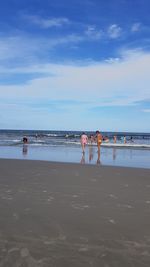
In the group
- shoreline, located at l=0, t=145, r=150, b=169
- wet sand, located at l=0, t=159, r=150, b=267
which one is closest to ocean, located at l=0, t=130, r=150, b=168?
shoreline, located at l=0, t=145, r=150, b=169

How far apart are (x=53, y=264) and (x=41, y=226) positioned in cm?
168

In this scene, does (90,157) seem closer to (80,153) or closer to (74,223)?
(80,153)

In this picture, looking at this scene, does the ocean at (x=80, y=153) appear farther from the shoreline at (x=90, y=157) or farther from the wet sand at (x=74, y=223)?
the wet sand at (x=74, y=223)

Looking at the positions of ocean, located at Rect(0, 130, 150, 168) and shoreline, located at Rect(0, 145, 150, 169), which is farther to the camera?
ocean, located at Rect(0, 130, 150, 168)

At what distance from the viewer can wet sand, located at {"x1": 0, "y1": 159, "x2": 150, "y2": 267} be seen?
4867 millimetres

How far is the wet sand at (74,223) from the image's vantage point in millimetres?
4867

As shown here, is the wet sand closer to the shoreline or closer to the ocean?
the shoreline

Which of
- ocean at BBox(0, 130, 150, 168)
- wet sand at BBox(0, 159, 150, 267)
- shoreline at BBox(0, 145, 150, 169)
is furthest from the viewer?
ocean at BBox(0, 130, 150, 168)

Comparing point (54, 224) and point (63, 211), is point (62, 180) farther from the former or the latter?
point (54, 224)

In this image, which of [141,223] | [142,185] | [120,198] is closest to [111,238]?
[141,223]

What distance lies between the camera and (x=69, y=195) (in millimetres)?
9203

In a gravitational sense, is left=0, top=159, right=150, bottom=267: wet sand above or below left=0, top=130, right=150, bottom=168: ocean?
below

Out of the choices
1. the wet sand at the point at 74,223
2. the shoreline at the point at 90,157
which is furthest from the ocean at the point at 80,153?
the wet sand at the point at 74,223

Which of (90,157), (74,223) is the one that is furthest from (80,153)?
(74,223)
